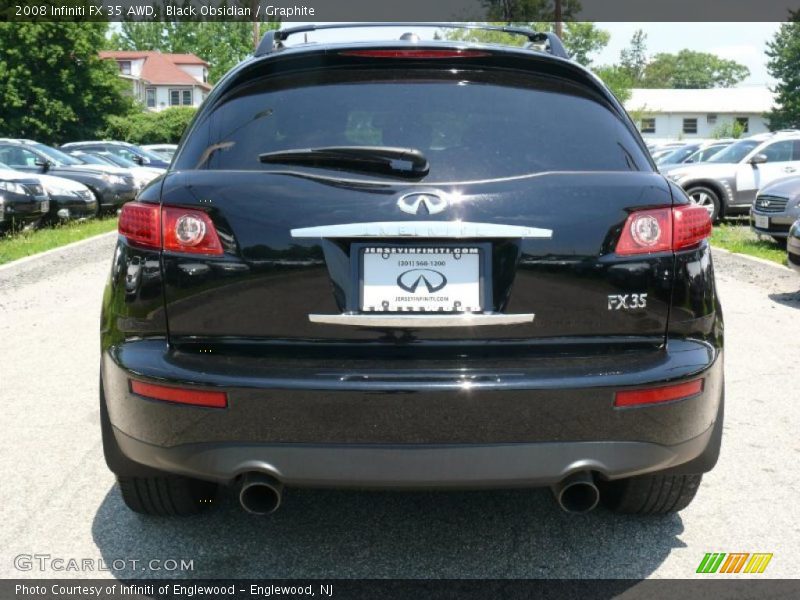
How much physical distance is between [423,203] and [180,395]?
0.93m

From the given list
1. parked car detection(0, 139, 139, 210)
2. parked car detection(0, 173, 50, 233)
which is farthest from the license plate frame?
parked car detection(0, 139, 139, 210)

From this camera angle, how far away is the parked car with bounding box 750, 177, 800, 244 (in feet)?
42.0

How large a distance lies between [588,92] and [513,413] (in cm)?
125

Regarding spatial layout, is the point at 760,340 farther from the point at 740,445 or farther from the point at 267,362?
the point at 267,362

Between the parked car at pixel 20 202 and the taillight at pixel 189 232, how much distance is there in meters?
11.7

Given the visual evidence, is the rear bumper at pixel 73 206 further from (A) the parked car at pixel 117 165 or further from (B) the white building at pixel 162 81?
(B) the white building at pixel 162 81

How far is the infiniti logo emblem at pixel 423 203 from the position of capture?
270cm

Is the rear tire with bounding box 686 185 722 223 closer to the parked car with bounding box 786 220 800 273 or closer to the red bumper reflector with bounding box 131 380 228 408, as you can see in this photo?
the parked car with bounding box 786 220 800 273

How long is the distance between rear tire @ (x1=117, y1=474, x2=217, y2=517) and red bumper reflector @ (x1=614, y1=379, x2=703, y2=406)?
5.29 ft

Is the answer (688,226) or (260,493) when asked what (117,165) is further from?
(688,226)

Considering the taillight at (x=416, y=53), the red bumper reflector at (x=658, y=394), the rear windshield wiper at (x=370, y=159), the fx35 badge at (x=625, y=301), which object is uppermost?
the taillight at (x=416, y=53)

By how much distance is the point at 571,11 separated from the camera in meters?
79.2

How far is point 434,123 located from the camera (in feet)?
9.87

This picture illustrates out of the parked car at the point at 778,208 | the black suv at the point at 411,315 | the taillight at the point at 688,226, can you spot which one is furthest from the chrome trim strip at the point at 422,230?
the parked car at the point at 778,208
